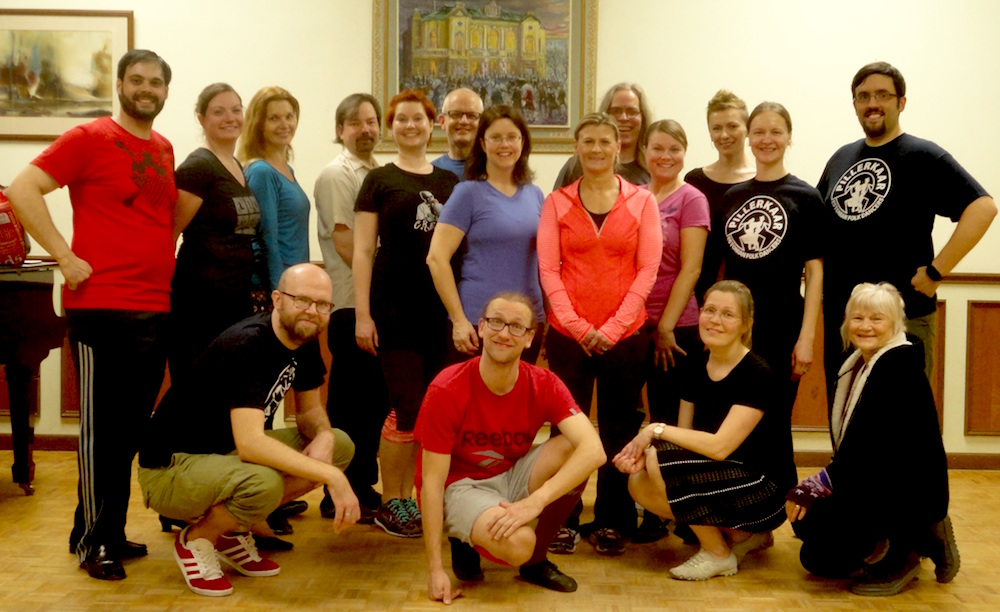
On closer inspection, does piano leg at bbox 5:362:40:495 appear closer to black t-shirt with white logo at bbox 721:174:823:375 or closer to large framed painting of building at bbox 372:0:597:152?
large framed painting of building at bbox 372:0:597:152

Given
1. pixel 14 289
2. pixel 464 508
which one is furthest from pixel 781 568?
pixel 14 289

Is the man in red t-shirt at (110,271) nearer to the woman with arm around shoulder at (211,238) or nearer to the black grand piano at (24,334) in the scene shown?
the woman with arm around shoulder at (211,238)

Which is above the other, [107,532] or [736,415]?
[736,415]

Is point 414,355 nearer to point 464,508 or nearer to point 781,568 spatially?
point 464,508

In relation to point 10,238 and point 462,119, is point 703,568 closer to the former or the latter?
point 462,119

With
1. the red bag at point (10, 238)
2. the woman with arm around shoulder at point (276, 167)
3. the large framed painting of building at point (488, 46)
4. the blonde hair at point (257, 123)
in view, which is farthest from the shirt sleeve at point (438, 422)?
the large framed painting of building at point (488, 46)

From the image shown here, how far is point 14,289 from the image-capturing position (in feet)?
10.6

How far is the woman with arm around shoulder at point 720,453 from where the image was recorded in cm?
265

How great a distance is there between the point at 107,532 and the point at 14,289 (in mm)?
1105

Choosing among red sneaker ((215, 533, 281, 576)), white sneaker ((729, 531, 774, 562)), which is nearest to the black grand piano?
red sneaker ((215, 533, 281, 576))

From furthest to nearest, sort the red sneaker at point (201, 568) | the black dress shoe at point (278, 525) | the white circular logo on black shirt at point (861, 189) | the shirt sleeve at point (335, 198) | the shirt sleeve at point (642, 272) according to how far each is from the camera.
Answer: the shirt sleeve at point (335, 198)
the black dress shoe at point (278, 525)
the white circular logo on black shirt at point (861, 189)
the shirt sleeve at point (642, 272)
the red sneaker at point (201, 568)

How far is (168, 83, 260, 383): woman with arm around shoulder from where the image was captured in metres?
2.80

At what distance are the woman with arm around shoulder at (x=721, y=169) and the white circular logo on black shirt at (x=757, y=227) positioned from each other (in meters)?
0.06

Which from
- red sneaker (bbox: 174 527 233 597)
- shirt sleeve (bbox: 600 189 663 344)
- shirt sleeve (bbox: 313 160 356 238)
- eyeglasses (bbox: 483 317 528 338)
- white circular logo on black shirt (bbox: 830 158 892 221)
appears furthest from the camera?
shirt sleeve (bbox: 313 160 356 238)
